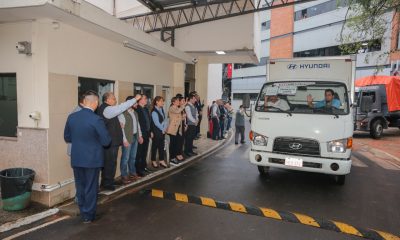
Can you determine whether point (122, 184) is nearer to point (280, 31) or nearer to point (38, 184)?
point (38, 184)

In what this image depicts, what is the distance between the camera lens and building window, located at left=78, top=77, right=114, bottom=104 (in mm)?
6154

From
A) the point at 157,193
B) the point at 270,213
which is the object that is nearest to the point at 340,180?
the point at 270,213

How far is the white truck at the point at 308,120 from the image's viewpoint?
5969mm

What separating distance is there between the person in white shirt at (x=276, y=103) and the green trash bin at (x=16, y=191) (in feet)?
15.7

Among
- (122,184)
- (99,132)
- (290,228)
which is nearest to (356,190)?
(290,228)

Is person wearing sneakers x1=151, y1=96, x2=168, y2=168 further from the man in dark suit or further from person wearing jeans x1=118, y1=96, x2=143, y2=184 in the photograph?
the man in dark suit

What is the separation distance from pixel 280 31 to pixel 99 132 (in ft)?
125

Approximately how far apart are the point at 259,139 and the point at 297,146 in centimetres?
79

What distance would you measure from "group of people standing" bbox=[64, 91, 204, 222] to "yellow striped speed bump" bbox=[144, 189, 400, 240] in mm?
1022

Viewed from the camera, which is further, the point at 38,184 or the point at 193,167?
the point at 193,167

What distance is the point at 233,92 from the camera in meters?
49.7

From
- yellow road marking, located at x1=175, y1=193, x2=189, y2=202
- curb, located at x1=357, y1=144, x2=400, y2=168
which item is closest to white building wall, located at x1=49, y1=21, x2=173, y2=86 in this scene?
yellow road marking, located at x1=175, y1=193, x2=189, y2=202

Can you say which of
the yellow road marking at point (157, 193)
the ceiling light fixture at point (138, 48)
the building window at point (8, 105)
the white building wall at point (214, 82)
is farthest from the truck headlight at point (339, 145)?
the white building wall at point (214, 82)

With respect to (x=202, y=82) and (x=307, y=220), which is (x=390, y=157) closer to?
(x=307, y=220)
